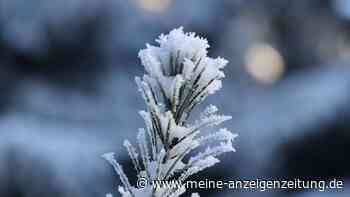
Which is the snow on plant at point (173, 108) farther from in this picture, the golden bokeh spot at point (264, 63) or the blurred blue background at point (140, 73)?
the golden bokeh spot at point (264, 63)

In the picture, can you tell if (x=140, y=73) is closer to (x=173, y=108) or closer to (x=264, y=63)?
(x=264, y=63)

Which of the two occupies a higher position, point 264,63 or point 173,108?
point 264,63

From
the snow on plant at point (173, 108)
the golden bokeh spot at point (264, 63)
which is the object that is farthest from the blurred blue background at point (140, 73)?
the snow on plant at point (173, 108)

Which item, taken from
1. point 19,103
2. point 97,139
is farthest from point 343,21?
point 19,103

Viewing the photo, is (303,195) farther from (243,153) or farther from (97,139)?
(97,139)

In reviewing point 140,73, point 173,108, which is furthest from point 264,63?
point 173,108

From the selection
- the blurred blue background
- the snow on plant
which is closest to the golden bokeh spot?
the blurred blue background

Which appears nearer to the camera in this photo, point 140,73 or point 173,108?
point 173,108

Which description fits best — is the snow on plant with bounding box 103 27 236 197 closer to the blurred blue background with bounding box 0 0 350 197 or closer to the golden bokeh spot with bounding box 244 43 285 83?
the blurred blue background with bounding box 0 0 350 197
